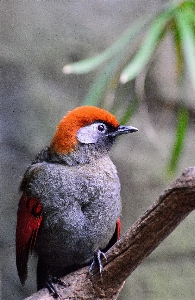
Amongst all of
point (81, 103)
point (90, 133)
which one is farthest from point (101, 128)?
point (81, 103)

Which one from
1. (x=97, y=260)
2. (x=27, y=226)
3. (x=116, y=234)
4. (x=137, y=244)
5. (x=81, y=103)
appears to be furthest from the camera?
(x=81, y=103)

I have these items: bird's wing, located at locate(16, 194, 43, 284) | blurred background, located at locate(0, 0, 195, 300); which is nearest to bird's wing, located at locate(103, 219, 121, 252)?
bird's wing, located at locate(16, 194, 43, 284)

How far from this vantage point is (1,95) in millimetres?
2689

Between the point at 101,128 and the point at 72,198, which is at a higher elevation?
the point at 101,128

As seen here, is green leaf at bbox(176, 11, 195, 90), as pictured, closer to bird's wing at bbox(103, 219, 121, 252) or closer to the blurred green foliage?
the blurred green foliage

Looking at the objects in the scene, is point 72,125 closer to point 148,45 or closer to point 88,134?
point 88,134

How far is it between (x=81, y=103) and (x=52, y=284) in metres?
1.12

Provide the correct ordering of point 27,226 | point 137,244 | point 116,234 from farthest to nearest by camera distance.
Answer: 1. point 116,234
2. point 27,226
3. point 137,244

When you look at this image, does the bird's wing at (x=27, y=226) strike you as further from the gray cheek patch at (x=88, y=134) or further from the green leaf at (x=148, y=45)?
the green leaf at (x=148, y=45)

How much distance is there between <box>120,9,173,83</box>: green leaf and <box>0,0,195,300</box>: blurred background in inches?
25.3

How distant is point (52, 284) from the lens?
1912mm

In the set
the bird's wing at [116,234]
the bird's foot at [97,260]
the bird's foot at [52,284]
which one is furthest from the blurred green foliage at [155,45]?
the bird's foot at [52,284]

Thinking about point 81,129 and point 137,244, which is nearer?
point 137,244

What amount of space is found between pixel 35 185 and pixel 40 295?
400mm
